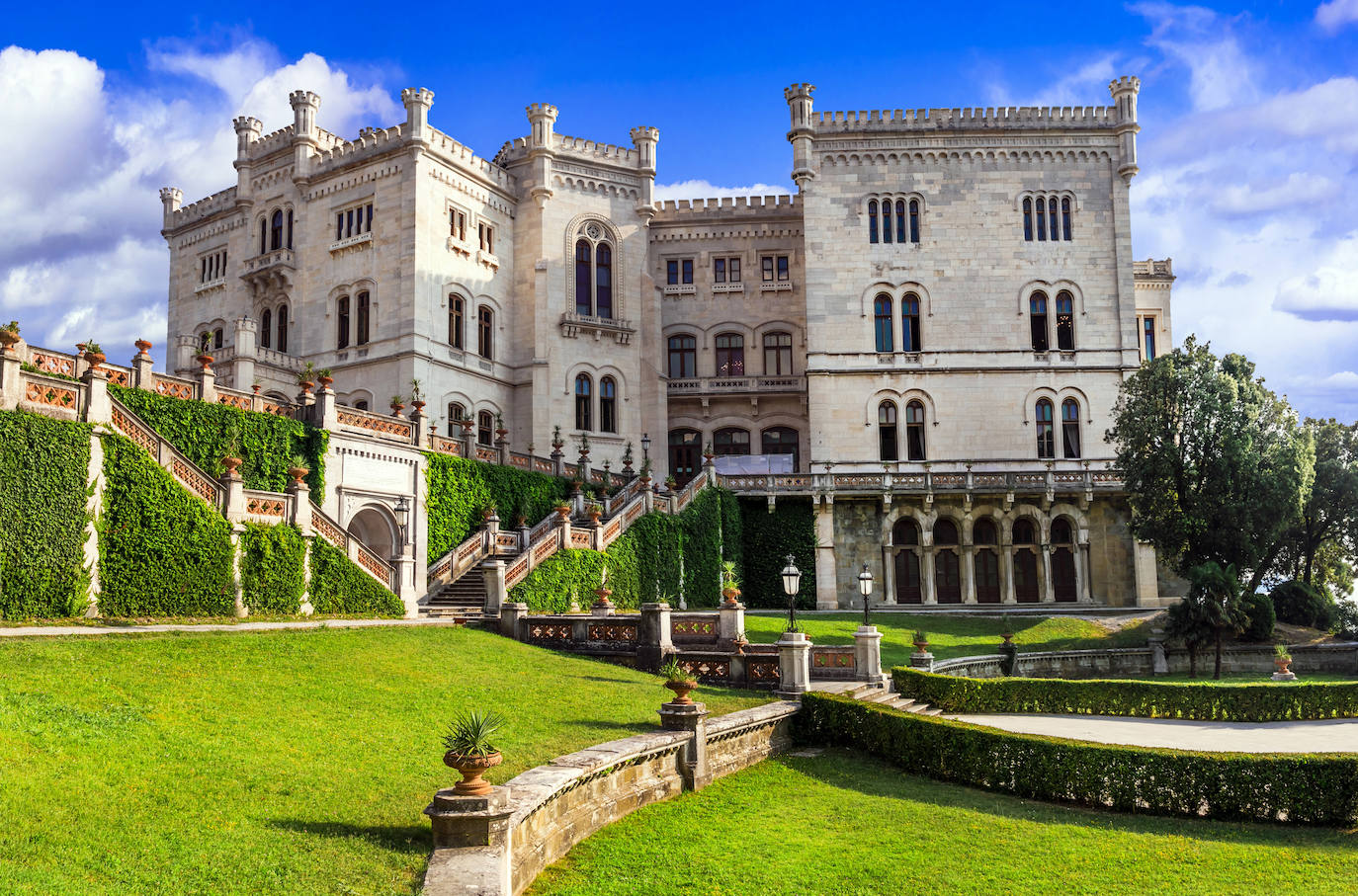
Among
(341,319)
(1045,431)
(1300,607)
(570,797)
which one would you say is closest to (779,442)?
(1045,431)

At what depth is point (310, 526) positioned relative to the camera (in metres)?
24.1

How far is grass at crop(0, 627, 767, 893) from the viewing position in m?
8.41

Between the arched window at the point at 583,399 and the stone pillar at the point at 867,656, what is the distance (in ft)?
86.6

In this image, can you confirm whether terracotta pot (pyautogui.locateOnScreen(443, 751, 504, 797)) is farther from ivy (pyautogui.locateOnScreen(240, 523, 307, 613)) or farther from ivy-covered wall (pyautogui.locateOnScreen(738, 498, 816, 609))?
ivy-covered wall (pyautogui.locateOnScreen(738, 498, 816, 609))

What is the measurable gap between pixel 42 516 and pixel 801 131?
36.5 metres

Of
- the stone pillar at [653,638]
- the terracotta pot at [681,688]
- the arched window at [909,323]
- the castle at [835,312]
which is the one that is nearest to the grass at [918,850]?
the terracotta pot at [681,688]

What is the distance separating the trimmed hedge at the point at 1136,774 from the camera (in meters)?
14.0

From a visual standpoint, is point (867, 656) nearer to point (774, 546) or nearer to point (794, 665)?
point (794, 665)

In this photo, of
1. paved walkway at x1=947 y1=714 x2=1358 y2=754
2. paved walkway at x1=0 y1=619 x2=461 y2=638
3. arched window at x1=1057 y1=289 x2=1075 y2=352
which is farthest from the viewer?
arched window at x1=1057 y1=289 x2=1075 y2=352

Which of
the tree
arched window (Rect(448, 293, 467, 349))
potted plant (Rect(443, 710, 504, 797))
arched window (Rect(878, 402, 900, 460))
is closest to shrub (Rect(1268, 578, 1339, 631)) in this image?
the tree

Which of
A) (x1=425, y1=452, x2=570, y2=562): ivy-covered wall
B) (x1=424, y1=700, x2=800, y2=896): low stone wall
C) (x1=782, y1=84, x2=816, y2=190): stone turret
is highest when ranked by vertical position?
(x1=782, y1=84, x2=816, y2=190): stone turret

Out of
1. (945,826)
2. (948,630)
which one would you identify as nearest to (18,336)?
(945,826)

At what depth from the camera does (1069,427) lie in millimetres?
47719

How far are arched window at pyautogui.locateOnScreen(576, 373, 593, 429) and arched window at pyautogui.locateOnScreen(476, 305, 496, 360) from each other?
13.5 ft
